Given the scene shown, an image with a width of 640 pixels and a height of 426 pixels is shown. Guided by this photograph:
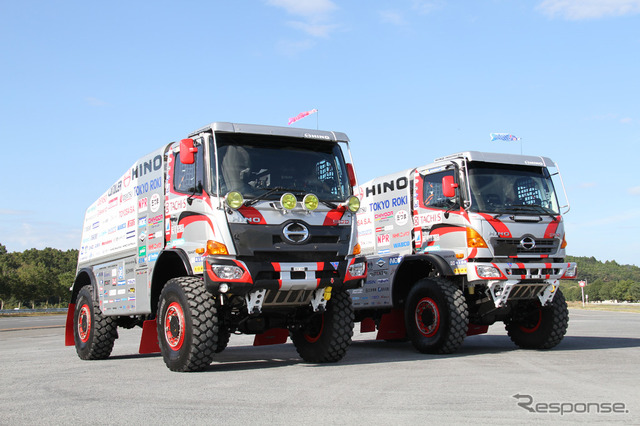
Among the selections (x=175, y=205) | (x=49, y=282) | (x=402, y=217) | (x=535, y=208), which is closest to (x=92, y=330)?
(x=175, y=205)

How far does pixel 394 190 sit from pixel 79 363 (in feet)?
22.0

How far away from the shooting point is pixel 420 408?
6.21 meters

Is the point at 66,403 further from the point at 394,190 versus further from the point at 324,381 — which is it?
the point at 394,190

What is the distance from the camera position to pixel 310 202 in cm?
928

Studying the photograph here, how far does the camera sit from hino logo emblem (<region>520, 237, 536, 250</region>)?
11500mm

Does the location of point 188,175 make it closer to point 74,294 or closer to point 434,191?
point 434,191

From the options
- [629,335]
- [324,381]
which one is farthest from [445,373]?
[629,335]

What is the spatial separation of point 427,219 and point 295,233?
405 centimetres

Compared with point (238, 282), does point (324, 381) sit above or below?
below

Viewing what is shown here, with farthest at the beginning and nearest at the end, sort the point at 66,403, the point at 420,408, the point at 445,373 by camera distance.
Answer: the point at 445,373 < the point at 66,403 < the point at 420,408

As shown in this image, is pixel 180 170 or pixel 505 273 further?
pixel 505 273

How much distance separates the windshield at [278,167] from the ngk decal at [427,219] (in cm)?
286

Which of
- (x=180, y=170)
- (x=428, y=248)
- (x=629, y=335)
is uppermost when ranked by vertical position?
(x=180, y=170)

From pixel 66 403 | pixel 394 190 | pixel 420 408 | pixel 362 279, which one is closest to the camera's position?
pixel 420 408
